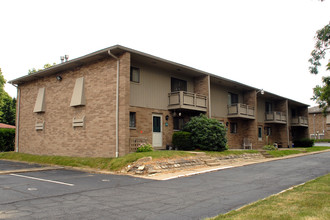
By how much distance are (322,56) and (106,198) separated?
36.6 ft

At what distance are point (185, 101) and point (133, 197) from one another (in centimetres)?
1217

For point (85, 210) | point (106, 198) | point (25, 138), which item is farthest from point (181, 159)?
point (25, 138)

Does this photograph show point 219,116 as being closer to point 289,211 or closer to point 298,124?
point 298,124

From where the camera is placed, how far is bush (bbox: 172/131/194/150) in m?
18.3

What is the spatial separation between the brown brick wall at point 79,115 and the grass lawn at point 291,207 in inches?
377

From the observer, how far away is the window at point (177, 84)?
811 inches

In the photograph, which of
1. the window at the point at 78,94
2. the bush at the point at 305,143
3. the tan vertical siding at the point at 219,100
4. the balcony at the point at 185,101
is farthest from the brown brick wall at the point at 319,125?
the window at the point at 78,94

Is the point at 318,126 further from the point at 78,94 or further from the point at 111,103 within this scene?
the point at 78,94

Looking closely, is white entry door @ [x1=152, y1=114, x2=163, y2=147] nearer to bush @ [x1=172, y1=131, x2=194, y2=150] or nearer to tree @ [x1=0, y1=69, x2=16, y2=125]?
bush @ [x1=172, y1=131, x2=194, y2=150]

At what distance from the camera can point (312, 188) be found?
8.23 metres

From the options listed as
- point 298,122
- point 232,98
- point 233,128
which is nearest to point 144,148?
point 233,128

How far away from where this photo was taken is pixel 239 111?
25062mm

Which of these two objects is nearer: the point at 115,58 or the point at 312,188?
the point at 312,188

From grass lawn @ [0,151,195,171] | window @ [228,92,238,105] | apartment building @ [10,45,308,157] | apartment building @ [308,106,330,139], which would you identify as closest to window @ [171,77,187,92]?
apartment building @ [10,45,308,157]
